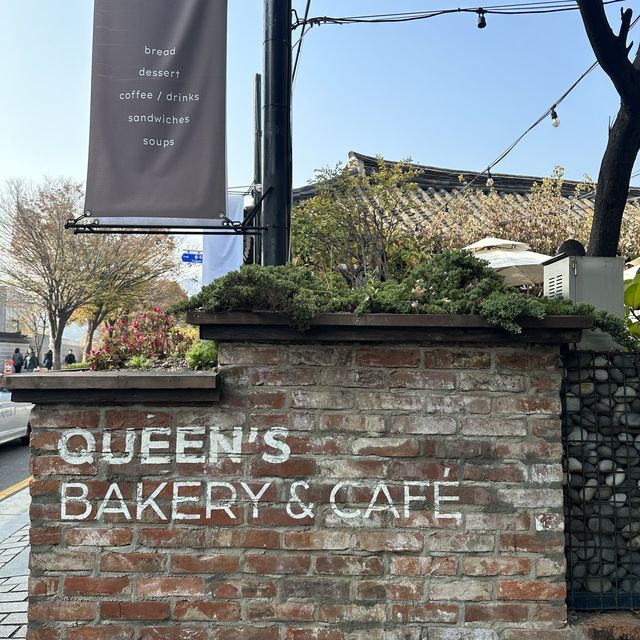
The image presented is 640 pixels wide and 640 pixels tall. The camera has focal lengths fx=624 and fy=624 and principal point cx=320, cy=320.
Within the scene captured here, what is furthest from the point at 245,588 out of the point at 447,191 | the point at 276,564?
the point at 447,191

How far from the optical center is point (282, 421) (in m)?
3.14

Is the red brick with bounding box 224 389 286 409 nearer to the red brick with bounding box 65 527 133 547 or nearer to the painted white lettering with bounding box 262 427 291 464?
the painted white lettering with bounding box 262 427 291 464

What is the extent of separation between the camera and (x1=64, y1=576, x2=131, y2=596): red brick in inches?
121

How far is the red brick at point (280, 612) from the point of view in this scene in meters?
3.07

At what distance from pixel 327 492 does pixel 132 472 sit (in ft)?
3.23

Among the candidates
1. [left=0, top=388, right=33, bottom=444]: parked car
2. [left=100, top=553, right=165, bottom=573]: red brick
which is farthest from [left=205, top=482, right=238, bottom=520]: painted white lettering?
[left=0, top=388, right=33, bottom=444]: parked car

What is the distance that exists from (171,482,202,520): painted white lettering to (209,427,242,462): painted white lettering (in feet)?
0.58

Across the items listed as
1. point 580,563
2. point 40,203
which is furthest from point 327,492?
point 40,203

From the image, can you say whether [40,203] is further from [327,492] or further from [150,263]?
[327,492]

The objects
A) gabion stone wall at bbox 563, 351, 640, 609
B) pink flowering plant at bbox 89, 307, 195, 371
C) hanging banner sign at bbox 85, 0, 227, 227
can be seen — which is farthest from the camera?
pink flowering plant at bbox 89, 307, 195, 371

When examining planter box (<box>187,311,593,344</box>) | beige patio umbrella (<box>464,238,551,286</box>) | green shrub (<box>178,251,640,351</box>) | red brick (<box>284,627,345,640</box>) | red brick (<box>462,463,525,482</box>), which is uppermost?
beige patio umbrella (<box>464,238,551,286</box>)

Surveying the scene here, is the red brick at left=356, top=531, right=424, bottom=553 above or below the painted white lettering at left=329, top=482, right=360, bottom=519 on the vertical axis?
below

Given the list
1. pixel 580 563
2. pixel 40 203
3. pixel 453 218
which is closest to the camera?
pixel 580 563

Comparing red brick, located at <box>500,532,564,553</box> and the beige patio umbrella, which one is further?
the beige patio umbrella
